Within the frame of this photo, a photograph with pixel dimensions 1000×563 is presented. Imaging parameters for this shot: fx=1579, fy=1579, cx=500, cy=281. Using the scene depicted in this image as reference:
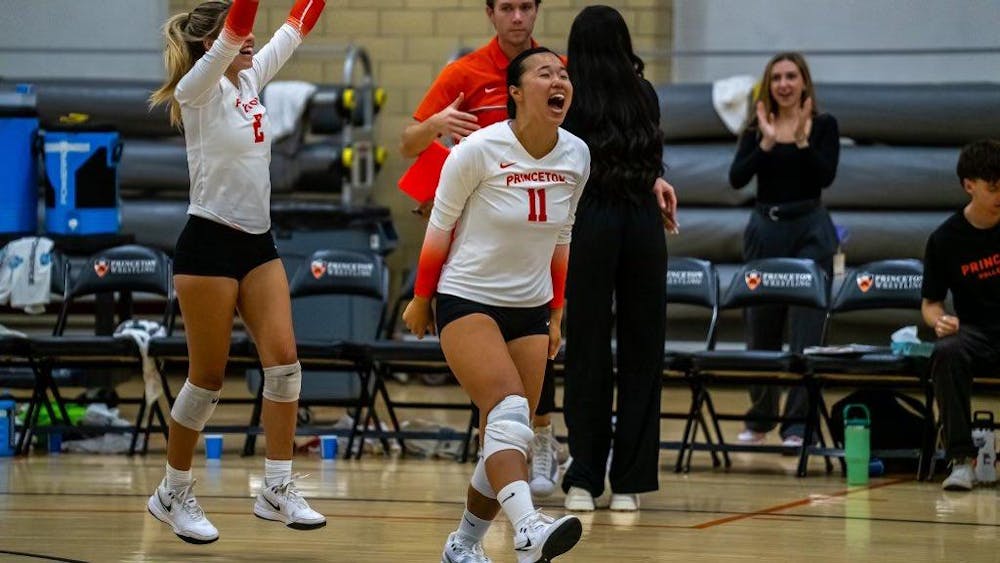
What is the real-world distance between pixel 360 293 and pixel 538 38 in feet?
14.1

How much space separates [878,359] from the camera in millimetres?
7141

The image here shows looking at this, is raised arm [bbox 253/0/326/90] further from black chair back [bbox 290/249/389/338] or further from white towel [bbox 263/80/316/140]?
white towel [bbox 263/80/316/140]

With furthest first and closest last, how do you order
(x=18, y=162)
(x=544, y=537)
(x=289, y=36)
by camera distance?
1. (x=18, y=162)
2. (x=289, y=36)
3. (x=544, y=537)

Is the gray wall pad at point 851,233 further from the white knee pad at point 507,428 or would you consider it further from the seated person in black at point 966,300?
the white knee pad at point 507,428

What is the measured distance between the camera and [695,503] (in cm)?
636

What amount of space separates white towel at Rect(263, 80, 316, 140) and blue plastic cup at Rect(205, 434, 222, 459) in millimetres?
3678

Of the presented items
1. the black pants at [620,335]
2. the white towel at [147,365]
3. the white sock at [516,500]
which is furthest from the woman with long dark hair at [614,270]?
the white towel at [147,365]

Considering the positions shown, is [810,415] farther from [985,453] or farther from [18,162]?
[18,162]

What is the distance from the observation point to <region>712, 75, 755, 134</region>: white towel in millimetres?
10711

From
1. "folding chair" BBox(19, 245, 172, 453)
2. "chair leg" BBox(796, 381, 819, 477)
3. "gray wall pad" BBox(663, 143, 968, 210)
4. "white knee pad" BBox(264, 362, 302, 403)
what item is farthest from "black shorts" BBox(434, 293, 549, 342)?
"gray wall pad" BBox(663, 143, 968, 210)

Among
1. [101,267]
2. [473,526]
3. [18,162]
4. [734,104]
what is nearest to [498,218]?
[473,526]

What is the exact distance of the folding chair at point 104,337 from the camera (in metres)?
7.90

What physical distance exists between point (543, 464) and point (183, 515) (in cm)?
172

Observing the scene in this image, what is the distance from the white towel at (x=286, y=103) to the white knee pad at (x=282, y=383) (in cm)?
607
